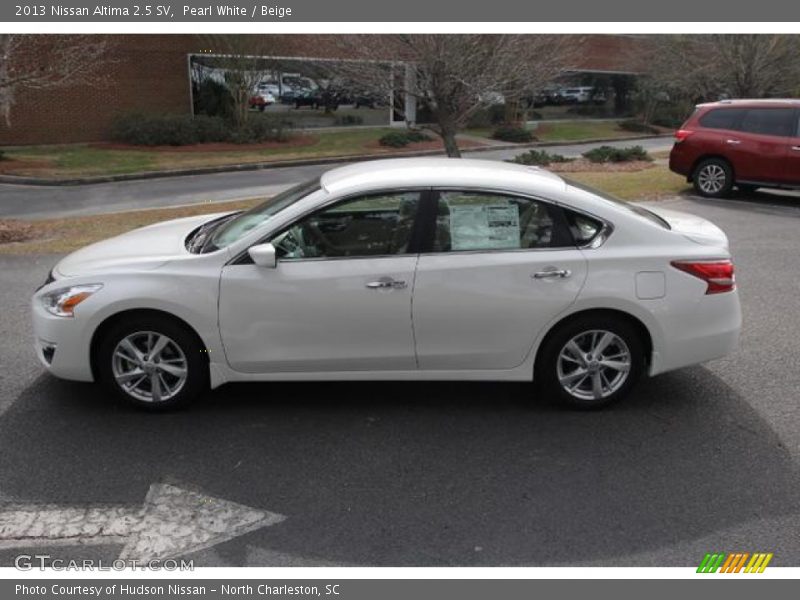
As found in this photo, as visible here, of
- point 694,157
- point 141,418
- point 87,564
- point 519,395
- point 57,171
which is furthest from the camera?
point 57,171

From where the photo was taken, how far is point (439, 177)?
454cm

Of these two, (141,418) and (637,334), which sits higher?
(637,334)

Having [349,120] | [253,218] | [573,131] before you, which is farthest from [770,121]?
[573,131]

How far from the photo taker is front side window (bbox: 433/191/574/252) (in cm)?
443

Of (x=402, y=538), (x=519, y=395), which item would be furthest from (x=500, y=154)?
(x=402, y=538)

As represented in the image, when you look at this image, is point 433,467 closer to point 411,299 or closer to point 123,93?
point 411,299

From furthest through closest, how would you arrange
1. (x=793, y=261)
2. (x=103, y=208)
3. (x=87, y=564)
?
(x=103, y=208) → (x=793, y=261) → (x=87, y=564)

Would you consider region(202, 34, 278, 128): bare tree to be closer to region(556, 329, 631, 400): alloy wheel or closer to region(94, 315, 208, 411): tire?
region(94, 315, 208, 411): tire

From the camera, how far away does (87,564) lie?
→ 3.20 m

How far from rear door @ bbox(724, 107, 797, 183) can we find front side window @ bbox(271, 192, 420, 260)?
10.00 m

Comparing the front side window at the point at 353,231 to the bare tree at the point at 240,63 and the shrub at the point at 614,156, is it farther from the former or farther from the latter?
the bare tree at the point at 240,63

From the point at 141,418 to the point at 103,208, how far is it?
11.0 m

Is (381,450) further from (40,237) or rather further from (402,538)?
(40,237)

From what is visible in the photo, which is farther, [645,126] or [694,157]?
[645,126]
